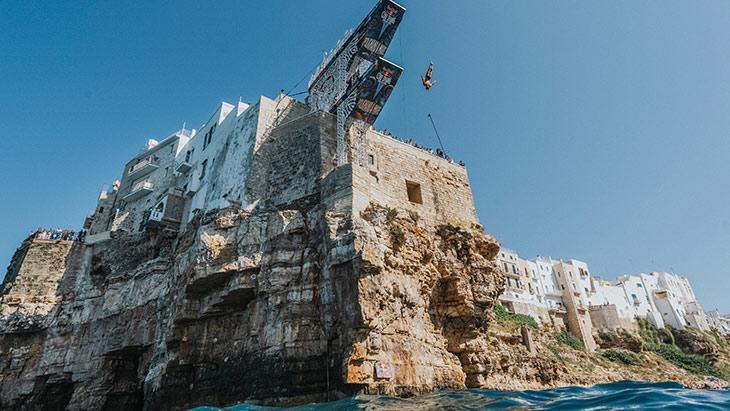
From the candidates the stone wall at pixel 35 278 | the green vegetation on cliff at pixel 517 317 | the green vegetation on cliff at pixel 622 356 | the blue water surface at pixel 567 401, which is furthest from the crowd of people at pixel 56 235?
the green vegetation on cliff at pixel 622 356

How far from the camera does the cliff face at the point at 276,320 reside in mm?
13820

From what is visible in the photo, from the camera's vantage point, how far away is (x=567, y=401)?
32.9 feet

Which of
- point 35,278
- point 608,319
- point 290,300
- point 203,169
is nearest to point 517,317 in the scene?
point 608,319

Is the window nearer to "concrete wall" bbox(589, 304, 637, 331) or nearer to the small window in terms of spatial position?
the small window

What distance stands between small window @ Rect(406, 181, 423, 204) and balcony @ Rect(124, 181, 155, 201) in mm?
18524

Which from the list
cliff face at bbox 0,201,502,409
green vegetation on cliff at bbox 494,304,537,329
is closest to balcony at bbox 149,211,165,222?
cliff face at bbox 0,201,502,409

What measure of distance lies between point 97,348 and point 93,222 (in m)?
11.6

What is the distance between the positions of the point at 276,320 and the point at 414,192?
9.89 metres

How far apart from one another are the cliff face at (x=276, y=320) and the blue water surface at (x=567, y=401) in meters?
0.76

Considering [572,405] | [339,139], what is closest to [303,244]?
[339,139]

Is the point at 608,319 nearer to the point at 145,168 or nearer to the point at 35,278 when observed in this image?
the point at 145,168

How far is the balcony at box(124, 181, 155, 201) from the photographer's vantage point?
2894 cm

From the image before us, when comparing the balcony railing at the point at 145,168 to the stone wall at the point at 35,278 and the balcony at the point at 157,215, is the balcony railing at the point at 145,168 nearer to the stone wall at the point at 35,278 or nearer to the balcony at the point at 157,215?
the stone wall at the point at 35,278

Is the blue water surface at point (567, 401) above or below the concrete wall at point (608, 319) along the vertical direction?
below
